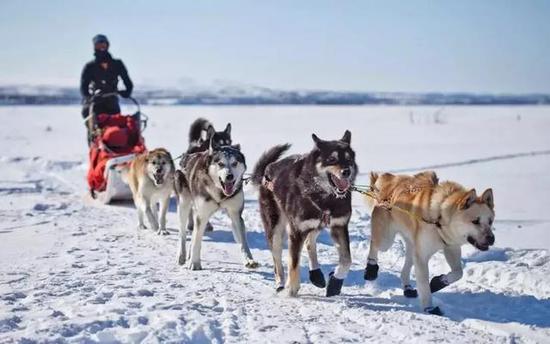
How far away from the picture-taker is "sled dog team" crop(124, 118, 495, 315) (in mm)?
3691

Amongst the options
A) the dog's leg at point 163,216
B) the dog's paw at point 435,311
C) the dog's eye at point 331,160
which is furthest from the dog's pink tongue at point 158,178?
the dog's paw at point 435,311

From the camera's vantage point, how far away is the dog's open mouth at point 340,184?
3.76 meters

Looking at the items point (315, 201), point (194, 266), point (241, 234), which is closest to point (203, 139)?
point (241, 234)

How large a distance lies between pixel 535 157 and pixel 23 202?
33.1 ft

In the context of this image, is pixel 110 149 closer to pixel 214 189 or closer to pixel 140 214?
pixel 140 214

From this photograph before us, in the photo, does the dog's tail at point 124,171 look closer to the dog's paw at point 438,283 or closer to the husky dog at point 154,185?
the husky dog at point 154,185

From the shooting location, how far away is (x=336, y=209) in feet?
12.5

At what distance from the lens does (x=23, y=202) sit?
26.1ft

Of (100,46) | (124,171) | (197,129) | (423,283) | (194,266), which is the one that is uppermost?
(100,46)

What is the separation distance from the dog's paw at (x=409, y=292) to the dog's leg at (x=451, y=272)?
0.26 meters

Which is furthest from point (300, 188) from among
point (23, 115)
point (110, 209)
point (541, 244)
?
point (23, 115)

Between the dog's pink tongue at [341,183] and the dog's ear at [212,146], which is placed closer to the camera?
the dog's pink tongue at [341,183]

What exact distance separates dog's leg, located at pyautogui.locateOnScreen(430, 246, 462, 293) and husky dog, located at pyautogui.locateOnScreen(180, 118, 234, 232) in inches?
76.6

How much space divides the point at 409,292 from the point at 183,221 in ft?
Result: 6.97
